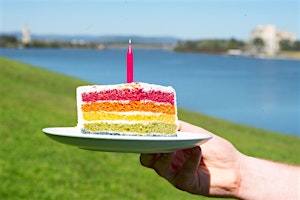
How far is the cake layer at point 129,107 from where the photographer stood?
1.74m

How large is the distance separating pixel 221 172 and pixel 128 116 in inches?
23.6

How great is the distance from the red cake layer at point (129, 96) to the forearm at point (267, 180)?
571 millimetres

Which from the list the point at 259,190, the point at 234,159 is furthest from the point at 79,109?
the point at 259,190

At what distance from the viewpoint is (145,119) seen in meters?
1.72

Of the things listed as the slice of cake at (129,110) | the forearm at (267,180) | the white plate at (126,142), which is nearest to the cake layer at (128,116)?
the slice of cake at (129,110)

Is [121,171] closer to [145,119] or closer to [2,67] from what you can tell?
[145,119]

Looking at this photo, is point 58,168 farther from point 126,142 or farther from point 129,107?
point 126,142

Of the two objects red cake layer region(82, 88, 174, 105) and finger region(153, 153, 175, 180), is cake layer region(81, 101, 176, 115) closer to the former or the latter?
red cake layer region(82, 88, 174, 105)

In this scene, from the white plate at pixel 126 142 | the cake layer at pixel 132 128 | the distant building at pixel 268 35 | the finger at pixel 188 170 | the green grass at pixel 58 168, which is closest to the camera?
the white plate at pixel 126 142

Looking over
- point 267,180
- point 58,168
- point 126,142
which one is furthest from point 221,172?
point 58,168

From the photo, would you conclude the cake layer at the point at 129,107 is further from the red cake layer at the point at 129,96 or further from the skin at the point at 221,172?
the skin at the point at 221,172

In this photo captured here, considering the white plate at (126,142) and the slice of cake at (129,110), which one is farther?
the slice of cake at (129,110)

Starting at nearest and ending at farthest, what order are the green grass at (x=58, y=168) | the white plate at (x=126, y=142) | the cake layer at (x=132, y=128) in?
the white plate at (x=126, y=142)
the cake layer at (x=132, y=128)
the green grass at (x=58, y=168)

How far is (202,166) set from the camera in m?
2.16
